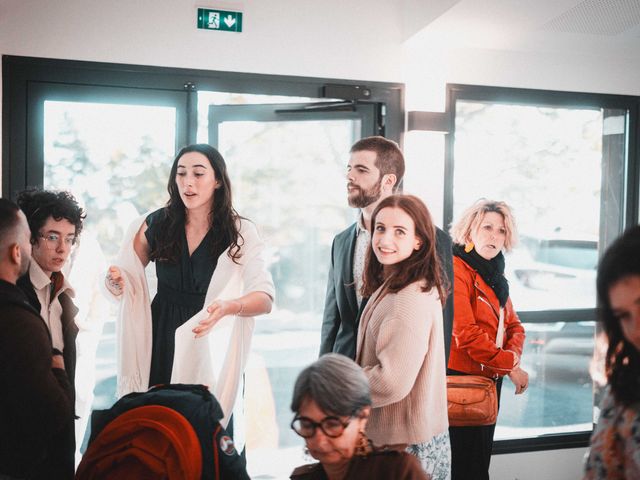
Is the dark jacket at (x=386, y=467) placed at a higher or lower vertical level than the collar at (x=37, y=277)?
lower

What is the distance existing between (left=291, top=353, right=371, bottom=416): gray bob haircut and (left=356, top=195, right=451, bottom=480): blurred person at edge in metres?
0.29

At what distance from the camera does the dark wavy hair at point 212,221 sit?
7.73ft

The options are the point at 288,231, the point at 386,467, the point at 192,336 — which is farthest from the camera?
the point at 288,231

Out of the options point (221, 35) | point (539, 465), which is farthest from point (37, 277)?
point (539, 465)

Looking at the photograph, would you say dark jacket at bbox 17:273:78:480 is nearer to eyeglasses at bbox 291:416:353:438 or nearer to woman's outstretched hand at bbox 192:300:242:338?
woman's outstretched hand at bbox 192:300:242:338

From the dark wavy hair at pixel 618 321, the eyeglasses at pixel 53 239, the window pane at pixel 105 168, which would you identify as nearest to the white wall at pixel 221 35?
the window pane at pixel 105 168

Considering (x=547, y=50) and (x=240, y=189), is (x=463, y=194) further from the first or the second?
(x=240, y=189)

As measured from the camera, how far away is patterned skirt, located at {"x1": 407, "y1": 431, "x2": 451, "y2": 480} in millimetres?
1845

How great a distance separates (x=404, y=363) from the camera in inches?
67.7

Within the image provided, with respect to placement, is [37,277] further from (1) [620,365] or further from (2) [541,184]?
(2) [541,184]

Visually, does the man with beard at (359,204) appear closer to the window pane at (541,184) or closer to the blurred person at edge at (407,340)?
the blurred person at edge at (407,340)

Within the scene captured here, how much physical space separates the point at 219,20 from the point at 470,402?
7.16 feet

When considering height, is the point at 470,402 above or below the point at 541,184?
below

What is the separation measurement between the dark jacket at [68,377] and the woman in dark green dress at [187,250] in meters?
0.46
